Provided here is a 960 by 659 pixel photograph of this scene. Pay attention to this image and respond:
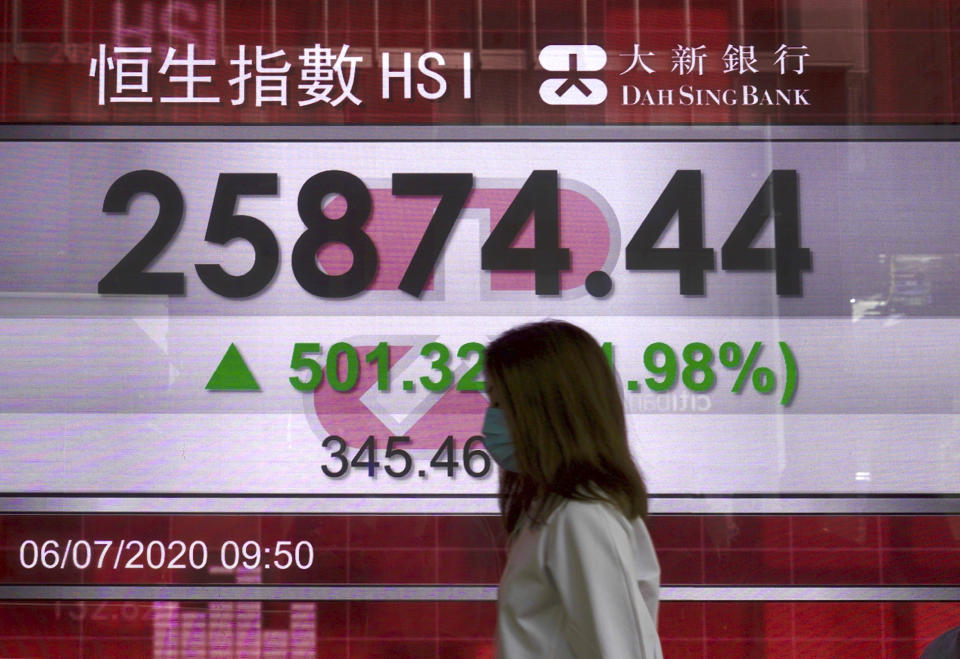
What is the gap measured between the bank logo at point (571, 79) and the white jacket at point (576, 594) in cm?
190

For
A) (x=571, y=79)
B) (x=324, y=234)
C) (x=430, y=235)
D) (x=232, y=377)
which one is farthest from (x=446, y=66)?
(x=232, y=377)

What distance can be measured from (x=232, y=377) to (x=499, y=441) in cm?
144

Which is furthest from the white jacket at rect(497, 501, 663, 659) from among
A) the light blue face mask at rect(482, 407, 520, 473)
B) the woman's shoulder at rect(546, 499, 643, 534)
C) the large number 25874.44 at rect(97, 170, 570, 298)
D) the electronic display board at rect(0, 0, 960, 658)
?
the large number 25874.44 at rect(97, 170, 570, 298)

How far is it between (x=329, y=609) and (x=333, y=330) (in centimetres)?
89

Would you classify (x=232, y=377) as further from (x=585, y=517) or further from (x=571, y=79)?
(x=585, y=517)

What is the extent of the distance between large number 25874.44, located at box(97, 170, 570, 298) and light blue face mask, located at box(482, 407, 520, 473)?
3.95ft

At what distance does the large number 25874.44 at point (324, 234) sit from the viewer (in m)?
3.54

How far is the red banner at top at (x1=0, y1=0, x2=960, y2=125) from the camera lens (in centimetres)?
359

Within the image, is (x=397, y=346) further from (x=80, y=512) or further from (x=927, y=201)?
(x=927, y=201)

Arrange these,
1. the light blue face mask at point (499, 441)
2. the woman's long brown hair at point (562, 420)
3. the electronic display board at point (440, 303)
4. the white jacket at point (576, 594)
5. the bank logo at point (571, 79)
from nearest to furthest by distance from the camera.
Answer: the white jacket at point (576, 594), the woman's long brown hair at point (562, 420), the light blue face mask at point (499, 441), the electronic display board at point (440, 303), the bank logo at point (571, 79)

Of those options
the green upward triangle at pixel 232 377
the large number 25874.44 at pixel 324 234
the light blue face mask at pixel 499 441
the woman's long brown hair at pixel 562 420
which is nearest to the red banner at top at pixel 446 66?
the large number 25874.44 at pixel 324 234

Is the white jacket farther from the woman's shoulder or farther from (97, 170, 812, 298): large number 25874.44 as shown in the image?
(97, 170, 812, 298): large number 25874.44

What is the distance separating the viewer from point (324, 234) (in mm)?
3566

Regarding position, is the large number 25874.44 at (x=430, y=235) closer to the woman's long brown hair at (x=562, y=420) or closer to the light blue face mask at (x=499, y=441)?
the light blue face mask at (x=499, y=441)
